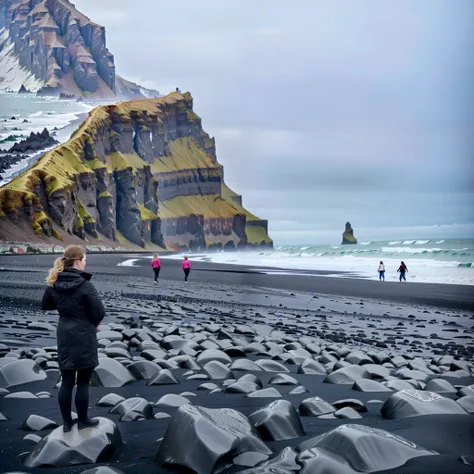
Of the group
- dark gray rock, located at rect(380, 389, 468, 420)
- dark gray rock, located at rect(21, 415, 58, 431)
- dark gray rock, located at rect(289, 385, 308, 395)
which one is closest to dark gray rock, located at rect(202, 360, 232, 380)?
dark gray rock, located at rect(289, 385, 308, 395)

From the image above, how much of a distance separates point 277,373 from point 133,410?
9.60 ft

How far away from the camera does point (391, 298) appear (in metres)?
26.5

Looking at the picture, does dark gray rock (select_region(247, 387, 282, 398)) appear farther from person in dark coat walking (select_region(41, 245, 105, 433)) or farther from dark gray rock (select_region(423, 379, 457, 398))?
person in dark coat walking (select_region(41, 245, 105, 433))

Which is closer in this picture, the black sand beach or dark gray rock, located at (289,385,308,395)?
the black sand beach

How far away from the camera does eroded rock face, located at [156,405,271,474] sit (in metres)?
4.29

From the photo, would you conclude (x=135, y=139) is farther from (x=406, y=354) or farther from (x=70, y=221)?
(x=406, y=354)

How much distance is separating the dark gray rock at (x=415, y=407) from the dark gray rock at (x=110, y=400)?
8.52 ft

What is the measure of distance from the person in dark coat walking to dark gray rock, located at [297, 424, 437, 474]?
182cm

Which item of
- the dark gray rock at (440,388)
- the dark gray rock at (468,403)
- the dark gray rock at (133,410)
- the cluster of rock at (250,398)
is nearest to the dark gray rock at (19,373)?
the cluster of rock at (250,398)

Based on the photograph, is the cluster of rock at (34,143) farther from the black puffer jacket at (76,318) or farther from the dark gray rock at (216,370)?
the black puffer jacket at (76,318)

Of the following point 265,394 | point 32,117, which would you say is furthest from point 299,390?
point 32,117

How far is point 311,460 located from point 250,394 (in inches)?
105

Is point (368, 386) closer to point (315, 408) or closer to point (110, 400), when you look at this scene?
point (315, 408)

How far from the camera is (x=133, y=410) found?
5.80 meters
